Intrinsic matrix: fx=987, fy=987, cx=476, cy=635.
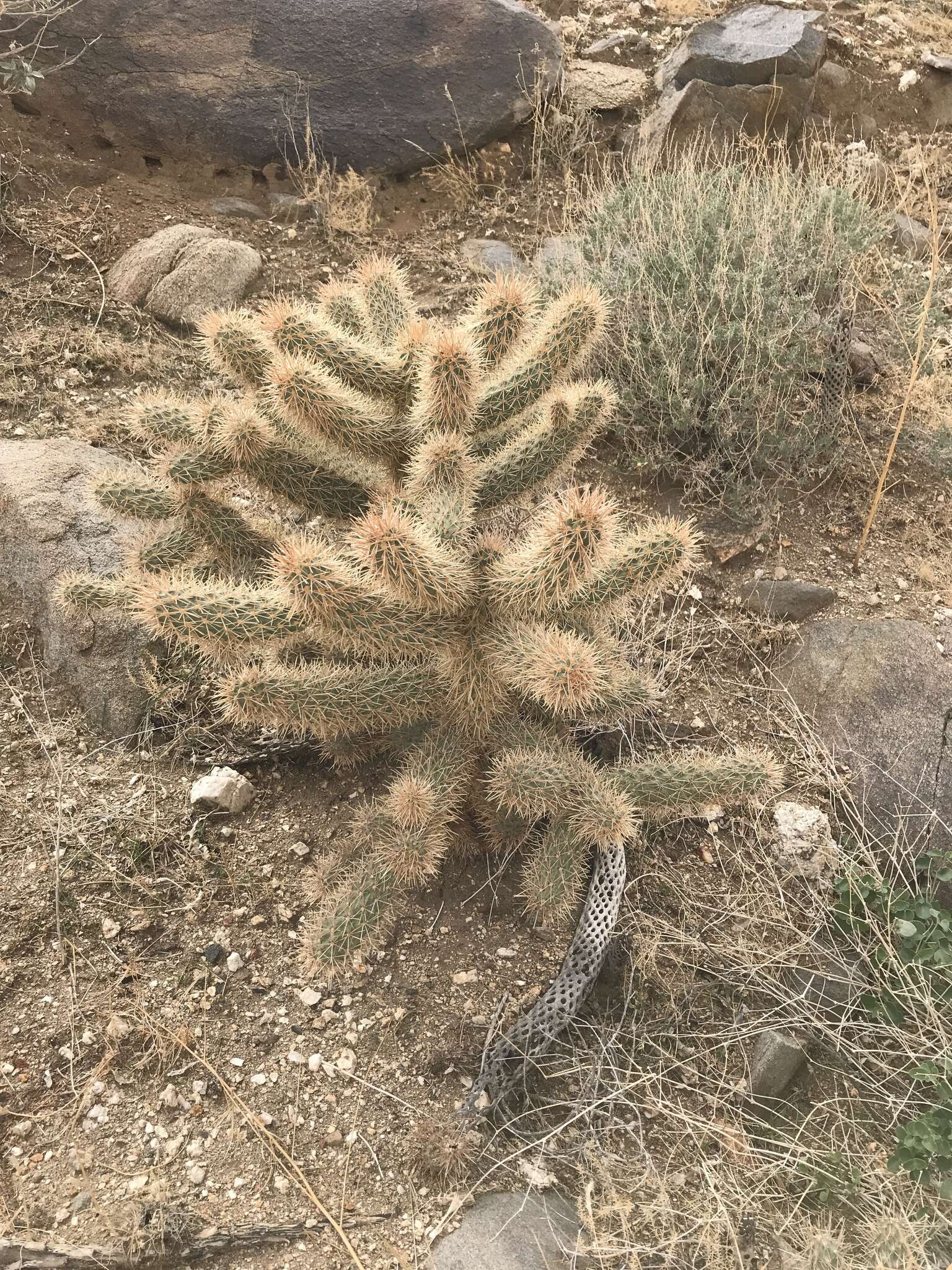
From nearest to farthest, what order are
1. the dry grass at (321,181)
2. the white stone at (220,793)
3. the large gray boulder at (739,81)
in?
the white stone at (220,793) → the dry grass at (321,181) → the large gray boulder at (739,81)

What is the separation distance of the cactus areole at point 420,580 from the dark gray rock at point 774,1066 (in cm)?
50

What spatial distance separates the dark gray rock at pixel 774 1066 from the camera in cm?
240

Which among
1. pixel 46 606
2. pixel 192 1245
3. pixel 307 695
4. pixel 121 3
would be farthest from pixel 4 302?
pixel 192 1245

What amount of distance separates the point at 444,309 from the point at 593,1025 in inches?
144

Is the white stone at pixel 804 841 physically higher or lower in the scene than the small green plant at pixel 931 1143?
lower

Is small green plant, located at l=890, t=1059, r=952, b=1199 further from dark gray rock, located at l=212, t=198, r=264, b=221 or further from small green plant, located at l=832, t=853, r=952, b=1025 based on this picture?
dark gray rock, located at l=212, t=198, r=264, b=221

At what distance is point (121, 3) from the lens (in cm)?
554

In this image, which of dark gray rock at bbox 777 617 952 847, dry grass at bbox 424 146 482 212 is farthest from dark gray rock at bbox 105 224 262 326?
dark gray rock at bbox 777 617 952 847

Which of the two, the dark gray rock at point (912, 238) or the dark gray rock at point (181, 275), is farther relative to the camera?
the dark gray rock at point (912, 238)

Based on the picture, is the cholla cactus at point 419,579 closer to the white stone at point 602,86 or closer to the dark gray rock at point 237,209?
the dark gray rock at point 237,209

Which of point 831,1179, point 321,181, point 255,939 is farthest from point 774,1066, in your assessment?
point 321,181

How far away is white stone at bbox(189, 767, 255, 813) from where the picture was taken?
2947mm

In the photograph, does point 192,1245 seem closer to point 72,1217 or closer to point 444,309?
point 72,1217

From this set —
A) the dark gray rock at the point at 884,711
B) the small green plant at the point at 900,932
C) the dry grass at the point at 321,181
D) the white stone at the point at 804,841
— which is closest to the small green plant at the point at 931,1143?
the small green plant at the point at 900,932
